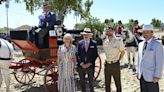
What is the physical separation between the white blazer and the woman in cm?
210

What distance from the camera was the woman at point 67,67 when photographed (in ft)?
26.2

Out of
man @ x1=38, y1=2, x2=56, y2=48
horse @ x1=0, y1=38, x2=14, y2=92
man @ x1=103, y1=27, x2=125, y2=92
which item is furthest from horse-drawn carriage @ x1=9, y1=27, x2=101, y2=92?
man @ x1=103, y1=27, x2=125, y2=92

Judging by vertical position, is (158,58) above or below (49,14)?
below

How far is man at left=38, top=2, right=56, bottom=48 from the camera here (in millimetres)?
10125

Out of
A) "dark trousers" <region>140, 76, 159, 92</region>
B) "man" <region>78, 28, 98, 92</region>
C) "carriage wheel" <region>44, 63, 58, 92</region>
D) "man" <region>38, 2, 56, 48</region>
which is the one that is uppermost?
"man" <region>38, 2, 56, 48</region>

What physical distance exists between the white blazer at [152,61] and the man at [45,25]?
431 centimetres

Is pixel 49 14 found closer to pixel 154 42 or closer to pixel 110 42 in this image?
pixel 110 42

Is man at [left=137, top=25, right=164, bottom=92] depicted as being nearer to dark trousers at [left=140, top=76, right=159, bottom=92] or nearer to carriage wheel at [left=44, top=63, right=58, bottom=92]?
dark trousers at [left=140, top=76, right=159, bottom=92]

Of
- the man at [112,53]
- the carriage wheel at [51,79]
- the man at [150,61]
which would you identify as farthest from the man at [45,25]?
the man at [150,61]

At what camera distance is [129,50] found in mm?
14383

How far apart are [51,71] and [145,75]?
407cm

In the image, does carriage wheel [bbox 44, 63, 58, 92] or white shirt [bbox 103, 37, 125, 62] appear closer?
white shirt [bbox 103, 37, 125, 62]

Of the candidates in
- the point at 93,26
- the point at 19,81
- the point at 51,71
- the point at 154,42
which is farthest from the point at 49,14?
the point at 93,26

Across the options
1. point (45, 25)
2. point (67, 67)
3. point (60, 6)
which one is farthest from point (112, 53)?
point (60, 6)
